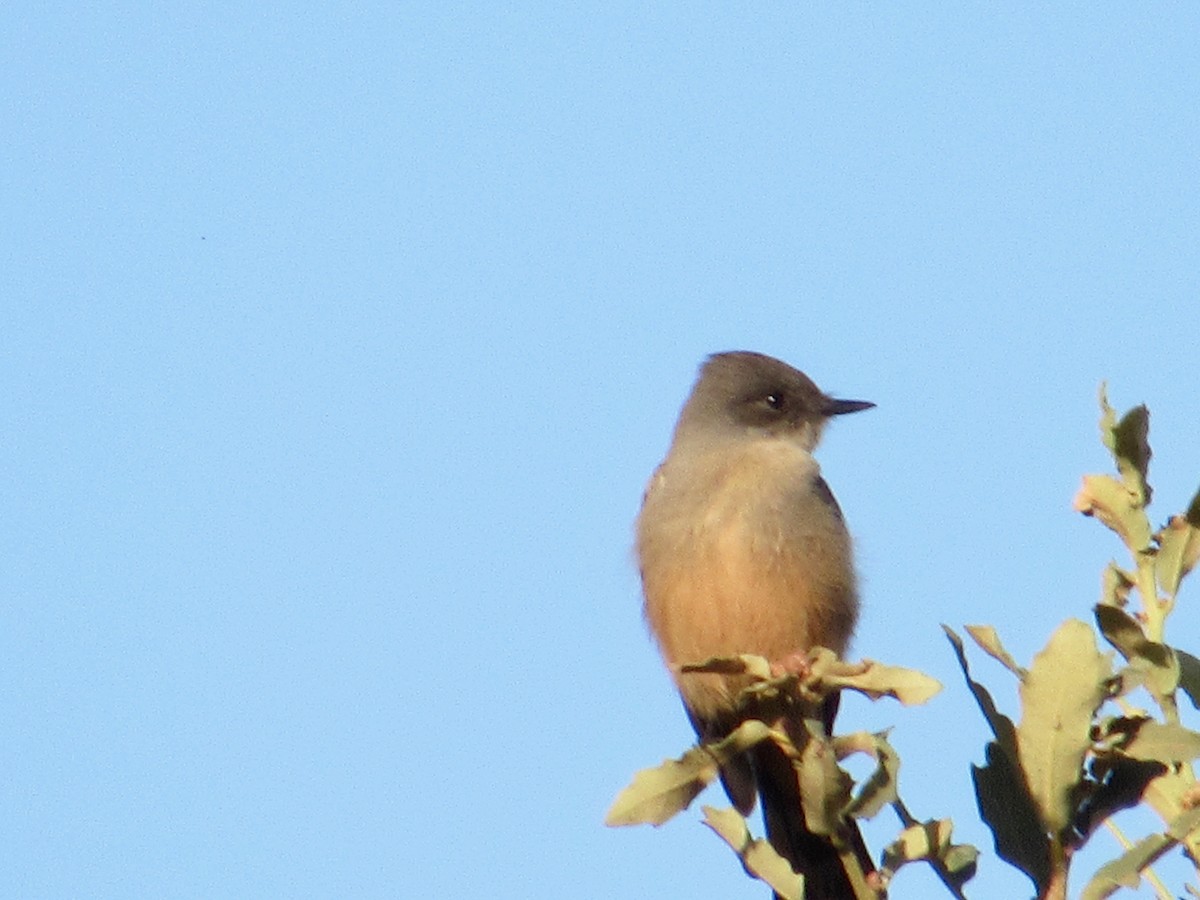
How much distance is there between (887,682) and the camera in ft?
7.52

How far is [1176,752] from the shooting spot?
1.87 metres

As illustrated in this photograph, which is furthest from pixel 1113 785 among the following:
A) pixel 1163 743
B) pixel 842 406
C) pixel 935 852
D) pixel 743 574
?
pixel 842 406

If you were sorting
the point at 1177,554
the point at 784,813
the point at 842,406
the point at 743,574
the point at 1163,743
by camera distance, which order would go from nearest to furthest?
the point at 1163,743, the point at 1177,554, the point at 784,813, the point at 743,574, the point at 842,406

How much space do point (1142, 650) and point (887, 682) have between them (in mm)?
421

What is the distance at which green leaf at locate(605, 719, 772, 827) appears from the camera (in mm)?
2260

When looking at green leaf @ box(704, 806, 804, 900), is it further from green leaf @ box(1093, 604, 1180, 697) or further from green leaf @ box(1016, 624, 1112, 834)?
green leaf @ box(1093, 604, 1180, 697)

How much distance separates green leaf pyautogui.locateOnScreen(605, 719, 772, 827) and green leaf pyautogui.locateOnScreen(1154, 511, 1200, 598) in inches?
22.5

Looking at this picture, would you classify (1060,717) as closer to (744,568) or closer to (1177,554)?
(1177,554)

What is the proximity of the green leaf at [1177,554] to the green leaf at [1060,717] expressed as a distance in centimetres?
17

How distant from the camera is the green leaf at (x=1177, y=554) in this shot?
2.01 meters

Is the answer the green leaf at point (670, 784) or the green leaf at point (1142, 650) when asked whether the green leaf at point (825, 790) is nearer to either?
the green leaf at point (670, 784)

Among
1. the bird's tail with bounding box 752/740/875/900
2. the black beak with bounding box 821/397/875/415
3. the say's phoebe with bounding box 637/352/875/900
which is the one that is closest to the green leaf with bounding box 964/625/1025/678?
the bird's tail with bounding box 752/740/875/900

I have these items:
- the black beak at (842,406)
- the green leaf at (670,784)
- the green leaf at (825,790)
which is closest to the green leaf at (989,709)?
the green leaf at (825,790)

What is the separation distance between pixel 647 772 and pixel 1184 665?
2.29 feet
